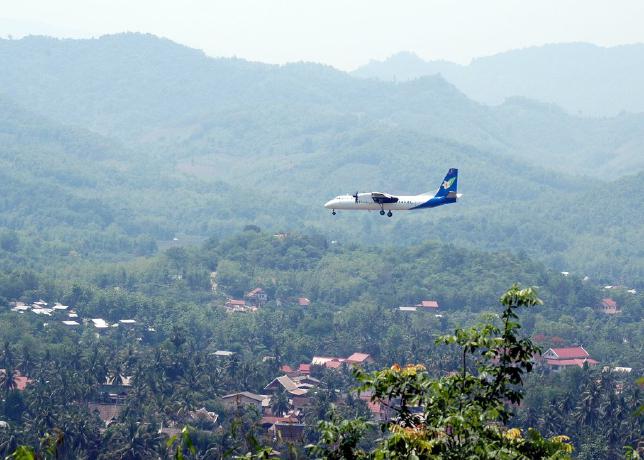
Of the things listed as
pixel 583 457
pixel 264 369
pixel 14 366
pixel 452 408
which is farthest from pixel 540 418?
pixel 452 408

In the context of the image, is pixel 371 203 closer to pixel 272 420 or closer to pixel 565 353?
pixel 272 420

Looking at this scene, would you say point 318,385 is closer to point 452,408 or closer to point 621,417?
point 621,417

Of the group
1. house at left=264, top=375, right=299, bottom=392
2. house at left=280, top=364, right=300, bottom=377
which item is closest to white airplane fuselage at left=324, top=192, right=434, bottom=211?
house at left=264, top=375, right=299, bottom=392

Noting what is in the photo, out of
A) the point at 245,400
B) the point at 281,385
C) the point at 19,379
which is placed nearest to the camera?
the point at 245,400

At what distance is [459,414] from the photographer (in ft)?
110

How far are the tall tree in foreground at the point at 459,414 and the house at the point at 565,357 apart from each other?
150114mm

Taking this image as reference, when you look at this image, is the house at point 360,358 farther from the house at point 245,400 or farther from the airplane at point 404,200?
the airplane at point 404,200

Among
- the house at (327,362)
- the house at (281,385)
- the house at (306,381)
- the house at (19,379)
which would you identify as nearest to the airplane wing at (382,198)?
the house at (19,379)

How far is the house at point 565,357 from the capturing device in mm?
184738

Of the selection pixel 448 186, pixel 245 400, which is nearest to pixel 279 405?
pixel 245 400

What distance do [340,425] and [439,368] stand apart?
405ft

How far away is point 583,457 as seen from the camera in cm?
11462

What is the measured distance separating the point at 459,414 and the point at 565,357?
159 meters

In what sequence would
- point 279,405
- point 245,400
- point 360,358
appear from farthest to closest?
1. point 360,358
2. point 245,400
3. point 279,405
